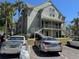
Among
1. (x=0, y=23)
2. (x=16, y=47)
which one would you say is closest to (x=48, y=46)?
(x=16, y=47)

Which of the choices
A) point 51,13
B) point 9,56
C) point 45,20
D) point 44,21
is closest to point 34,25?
point 44,21

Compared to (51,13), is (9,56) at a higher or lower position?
lower

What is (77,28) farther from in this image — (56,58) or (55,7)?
(56,58)

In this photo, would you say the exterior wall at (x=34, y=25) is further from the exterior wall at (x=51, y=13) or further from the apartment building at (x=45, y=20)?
the exterior wall at (x=51, y=13)

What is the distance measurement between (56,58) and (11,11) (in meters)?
30.7

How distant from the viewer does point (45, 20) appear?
39969mm

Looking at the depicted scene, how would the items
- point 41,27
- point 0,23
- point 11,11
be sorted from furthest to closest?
point 0,23 < point 11,11 < point 41,27

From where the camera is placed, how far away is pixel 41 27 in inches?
1539

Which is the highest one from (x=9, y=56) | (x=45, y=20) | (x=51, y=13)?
(x=51, y=13)

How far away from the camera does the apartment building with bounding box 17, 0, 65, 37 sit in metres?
39.1

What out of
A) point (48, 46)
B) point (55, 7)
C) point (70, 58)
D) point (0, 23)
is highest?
point (55, 7)

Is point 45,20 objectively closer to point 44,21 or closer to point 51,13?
point 44,21

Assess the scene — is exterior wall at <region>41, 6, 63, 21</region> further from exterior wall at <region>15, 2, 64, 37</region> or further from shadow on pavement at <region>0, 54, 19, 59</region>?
shadow on pavement at <region>0, 54, 19, 59</region>

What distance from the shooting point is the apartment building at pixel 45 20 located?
39125 mm
